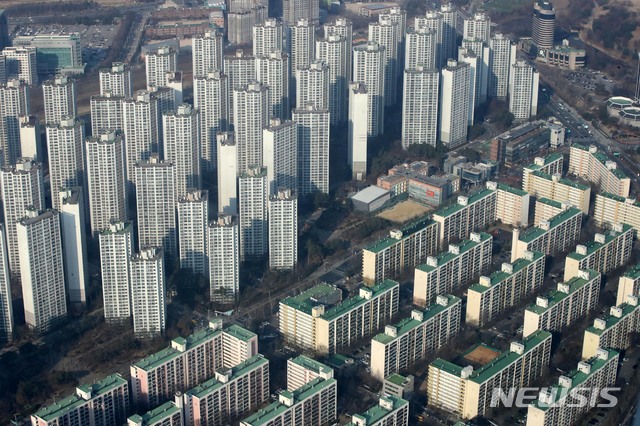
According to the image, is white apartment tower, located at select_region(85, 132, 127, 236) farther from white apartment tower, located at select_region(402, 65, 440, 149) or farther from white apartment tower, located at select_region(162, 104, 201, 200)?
white apartment tower, located at select_region(402, 65, 440, 149)

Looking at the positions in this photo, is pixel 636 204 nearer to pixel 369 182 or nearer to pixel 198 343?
pixel 369 182

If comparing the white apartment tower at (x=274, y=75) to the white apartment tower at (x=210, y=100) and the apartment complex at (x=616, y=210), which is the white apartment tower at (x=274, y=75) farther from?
the apartment complex at (x=616, y=210)

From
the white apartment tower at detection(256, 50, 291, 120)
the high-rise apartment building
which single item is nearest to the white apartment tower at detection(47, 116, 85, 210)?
the high-rise apartment building

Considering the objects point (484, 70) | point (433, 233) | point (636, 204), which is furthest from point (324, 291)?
point (484, 70)

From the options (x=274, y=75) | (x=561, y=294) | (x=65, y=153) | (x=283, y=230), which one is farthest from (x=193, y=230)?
(x=274, y=75)

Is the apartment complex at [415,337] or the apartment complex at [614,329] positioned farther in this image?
the apartment complex at [614,329]

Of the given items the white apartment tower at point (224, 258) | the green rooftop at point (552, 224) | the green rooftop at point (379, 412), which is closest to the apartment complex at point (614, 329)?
the green rooftop at point (552, 224)
